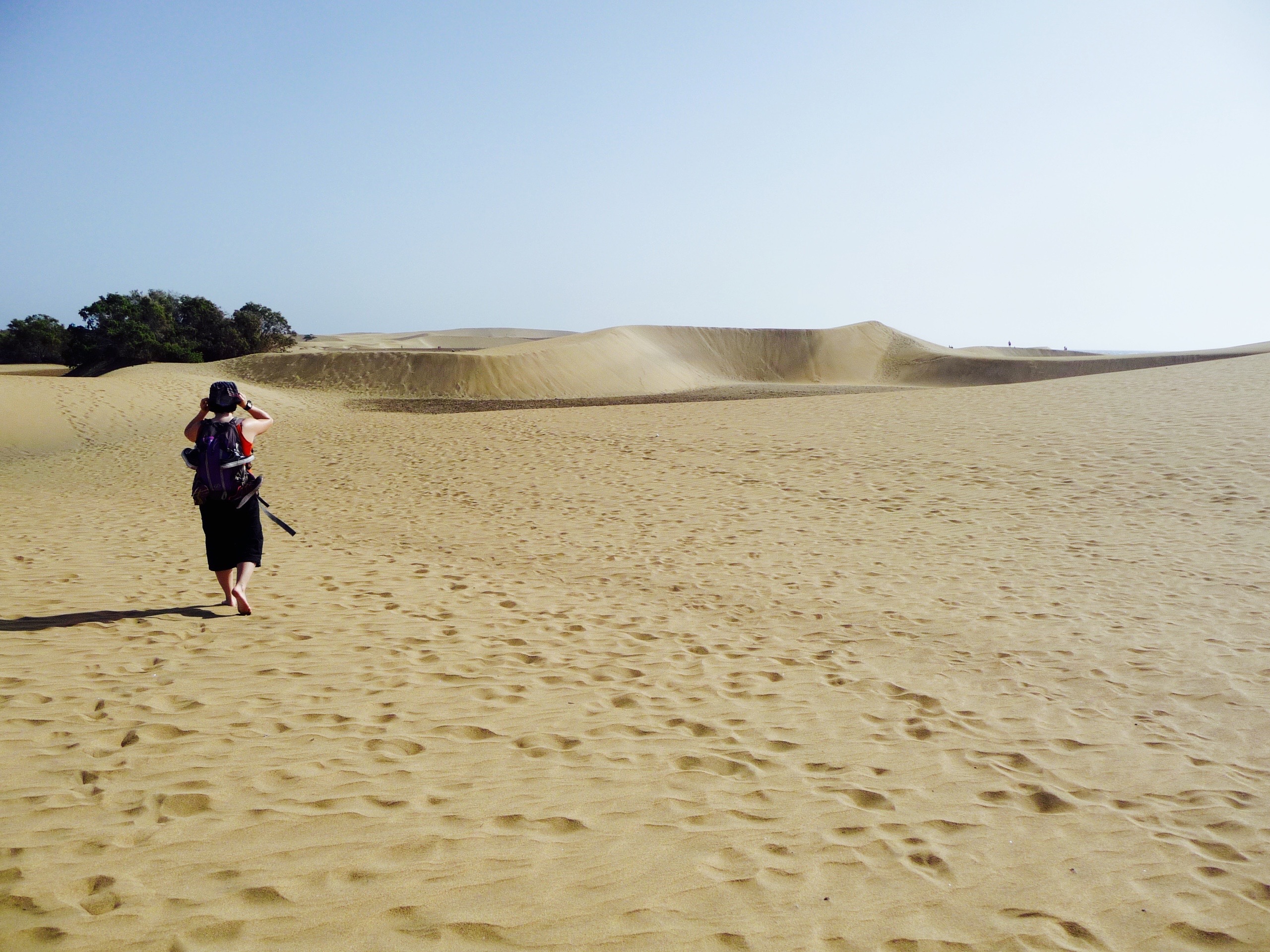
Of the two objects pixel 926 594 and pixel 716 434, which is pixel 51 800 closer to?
pixel 926 594

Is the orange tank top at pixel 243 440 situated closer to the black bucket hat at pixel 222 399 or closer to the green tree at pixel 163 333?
the black bucket hat at pixel 222 399

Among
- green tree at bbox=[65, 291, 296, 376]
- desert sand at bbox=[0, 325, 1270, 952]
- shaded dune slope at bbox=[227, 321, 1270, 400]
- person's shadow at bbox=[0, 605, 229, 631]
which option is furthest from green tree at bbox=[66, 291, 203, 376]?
person's shadow at bbox=[0, 605, 229, 631]

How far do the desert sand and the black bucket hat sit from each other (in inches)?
59.9

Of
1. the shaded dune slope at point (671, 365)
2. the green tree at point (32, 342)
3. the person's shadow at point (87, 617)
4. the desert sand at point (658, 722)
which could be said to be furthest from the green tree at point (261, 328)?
the person's shadow at point (87, 617)

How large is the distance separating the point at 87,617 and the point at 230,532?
1.25m

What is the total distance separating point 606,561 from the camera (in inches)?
322

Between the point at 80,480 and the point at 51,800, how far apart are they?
46.0ft

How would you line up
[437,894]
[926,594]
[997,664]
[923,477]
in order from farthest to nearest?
[923,477] → [926,594] → [997,664] → [437,894]

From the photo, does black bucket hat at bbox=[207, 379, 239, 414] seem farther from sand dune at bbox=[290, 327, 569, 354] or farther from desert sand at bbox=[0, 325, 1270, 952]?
sand dune at bbox=[290, 327, 569, 354]

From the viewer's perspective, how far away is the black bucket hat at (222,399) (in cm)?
535

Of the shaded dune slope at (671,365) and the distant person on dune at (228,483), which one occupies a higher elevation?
the shaded dune slope at (671,365)

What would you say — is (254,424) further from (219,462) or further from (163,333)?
(163,333)

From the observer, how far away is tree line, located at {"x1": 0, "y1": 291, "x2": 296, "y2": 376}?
134 ft

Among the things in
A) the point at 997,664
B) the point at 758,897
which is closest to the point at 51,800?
the point at 758,897
